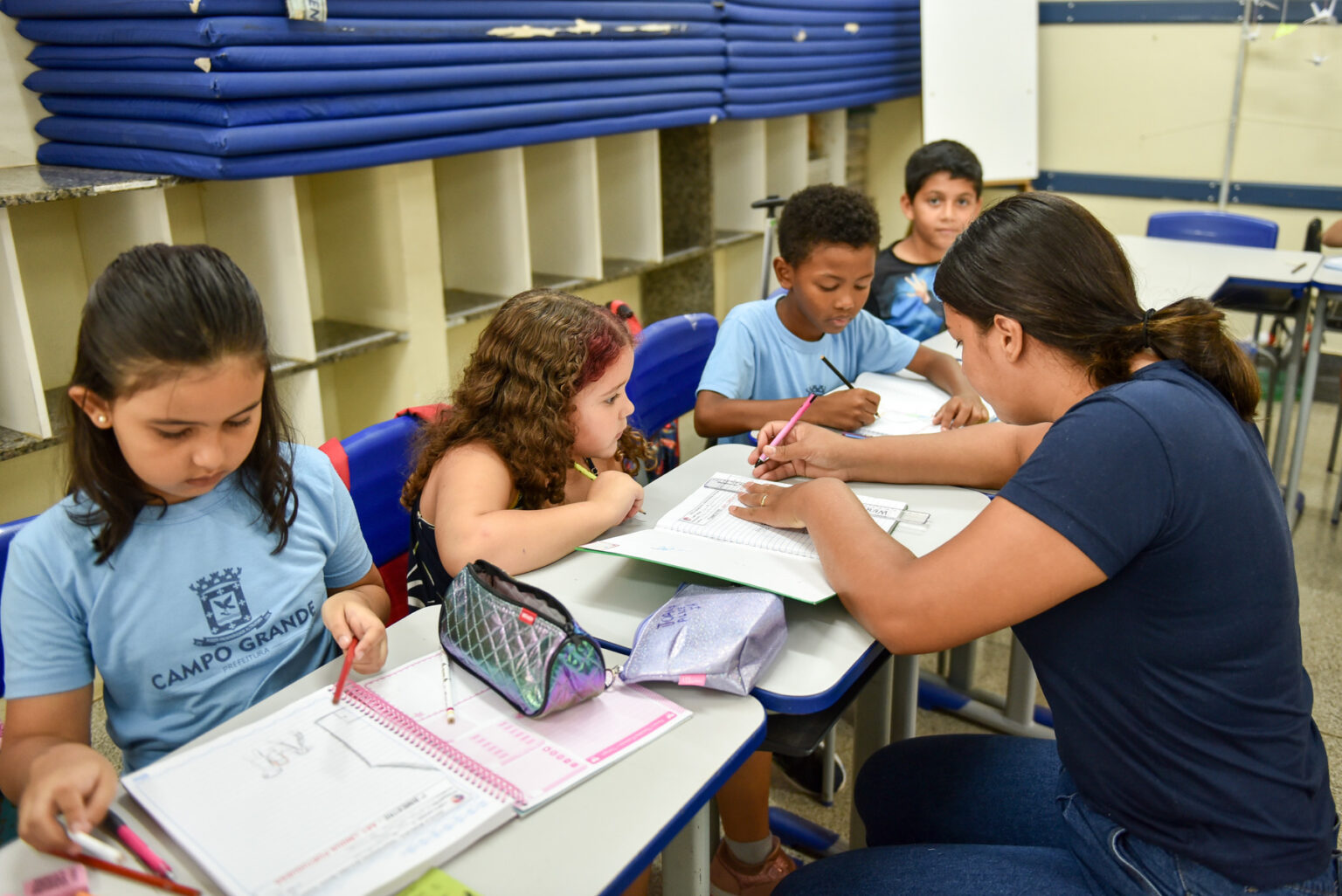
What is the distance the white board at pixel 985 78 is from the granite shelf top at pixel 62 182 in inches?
130

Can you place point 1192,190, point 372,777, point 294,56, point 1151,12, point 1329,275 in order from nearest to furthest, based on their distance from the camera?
point 372,777 < point 294,56 < point 1329,275 < point 1151,12 < point 1192,190

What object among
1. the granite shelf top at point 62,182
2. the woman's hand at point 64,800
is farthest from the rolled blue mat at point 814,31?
the woman's hand at point 64,800

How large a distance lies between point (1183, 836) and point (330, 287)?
2.49 metres

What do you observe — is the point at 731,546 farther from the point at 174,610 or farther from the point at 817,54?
the point at 817,54

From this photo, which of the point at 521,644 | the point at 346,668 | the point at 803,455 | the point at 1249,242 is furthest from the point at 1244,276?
the point at 346,668

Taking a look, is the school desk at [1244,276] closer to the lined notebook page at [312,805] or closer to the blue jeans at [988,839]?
the blue jeans at [988,839]

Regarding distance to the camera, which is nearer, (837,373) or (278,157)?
(837,373)

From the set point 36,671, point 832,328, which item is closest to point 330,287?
point 832,328

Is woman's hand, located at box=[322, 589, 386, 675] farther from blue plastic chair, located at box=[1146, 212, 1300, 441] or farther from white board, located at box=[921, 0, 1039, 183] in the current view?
white board, located at box=[921, 0, 1039, 183]

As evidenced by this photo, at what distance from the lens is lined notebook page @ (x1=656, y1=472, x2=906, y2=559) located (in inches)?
51.8

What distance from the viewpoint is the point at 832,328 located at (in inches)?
83.8

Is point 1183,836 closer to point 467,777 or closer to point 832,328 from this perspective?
point 467,777

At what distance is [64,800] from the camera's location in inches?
32.3

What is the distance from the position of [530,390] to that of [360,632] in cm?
46
